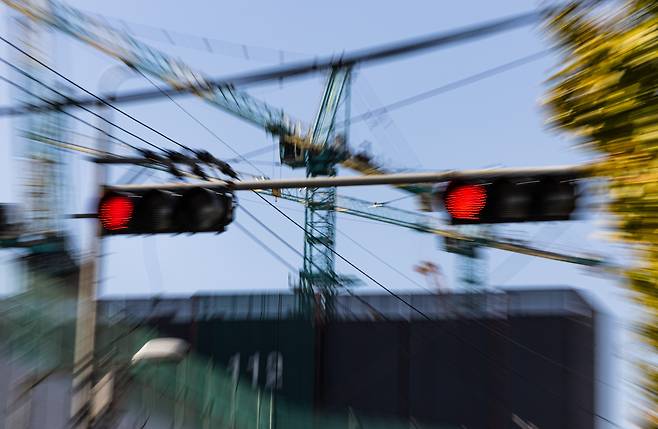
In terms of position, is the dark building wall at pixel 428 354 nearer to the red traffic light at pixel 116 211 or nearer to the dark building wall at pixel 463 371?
the dark building wall at pixel 463 371

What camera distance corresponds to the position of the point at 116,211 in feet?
19.3

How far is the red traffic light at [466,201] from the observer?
5039 mm

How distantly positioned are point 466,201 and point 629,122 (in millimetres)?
1731

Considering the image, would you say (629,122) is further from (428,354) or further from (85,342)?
(428,354)

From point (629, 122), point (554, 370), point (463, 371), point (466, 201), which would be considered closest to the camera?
point (629, 122)

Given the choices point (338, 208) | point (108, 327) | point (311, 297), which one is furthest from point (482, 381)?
point (108, 327)

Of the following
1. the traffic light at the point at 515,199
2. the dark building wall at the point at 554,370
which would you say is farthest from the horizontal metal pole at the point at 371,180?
the dark building wall at the point at 554,370

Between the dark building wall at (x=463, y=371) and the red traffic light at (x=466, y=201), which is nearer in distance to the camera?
the red traffic light at (x=466, y=201)

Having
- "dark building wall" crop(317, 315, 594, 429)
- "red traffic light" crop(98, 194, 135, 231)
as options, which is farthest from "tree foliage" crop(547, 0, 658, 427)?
"dark building wall" crop(317, 315, 594, 429)

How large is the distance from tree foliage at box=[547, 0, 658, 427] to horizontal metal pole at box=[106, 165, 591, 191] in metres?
0.87

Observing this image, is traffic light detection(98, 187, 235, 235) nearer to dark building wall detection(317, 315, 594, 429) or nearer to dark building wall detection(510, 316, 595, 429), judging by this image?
dark building wall detection(317, 315, 594, 429)

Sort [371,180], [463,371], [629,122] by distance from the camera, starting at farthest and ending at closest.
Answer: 1. [463,371]
2. [371,180]
3. [629,122]

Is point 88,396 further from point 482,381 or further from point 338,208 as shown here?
point 338,208

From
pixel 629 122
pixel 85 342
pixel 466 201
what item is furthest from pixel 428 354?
pixel 629 122
